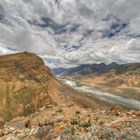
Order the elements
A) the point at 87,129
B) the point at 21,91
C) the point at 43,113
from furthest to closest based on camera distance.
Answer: the point at 21,91
the point at 43,113
the point at 87,129

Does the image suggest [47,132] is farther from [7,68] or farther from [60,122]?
[7,68]

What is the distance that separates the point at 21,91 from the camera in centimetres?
6588

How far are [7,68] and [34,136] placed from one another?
203 feet

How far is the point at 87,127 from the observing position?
1908cm

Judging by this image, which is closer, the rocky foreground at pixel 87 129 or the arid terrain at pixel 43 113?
the rocky foreground at pixel 87 129

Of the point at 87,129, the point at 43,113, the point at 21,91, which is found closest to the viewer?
the point at 87,129

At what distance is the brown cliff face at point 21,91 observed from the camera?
195ft

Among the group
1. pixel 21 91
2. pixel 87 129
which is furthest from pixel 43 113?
pixel 21 91

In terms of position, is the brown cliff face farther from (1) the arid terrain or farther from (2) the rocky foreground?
(2) the rocky foreground

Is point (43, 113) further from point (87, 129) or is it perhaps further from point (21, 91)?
point (21, 91)

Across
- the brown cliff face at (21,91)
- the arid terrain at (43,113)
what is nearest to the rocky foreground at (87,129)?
the arid terrain at (43,113)

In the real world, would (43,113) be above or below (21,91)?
below

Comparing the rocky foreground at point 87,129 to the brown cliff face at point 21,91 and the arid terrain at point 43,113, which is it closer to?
the arid terrain at point 43,113

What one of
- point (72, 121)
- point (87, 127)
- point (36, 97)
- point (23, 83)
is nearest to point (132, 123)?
point (87, 127)
